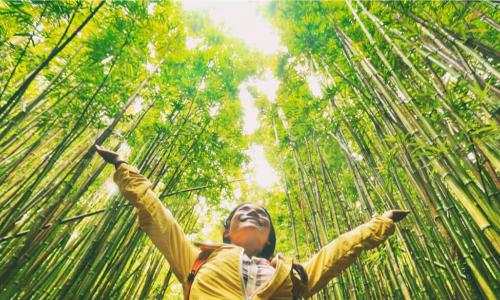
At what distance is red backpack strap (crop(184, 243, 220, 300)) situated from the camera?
1.40 m

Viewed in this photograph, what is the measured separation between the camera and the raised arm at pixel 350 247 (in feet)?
5.00

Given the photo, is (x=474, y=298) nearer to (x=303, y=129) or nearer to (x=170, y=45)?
(x=303, y=129)

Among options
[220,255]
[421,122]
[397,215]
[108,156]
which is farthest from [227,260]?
[421,122]

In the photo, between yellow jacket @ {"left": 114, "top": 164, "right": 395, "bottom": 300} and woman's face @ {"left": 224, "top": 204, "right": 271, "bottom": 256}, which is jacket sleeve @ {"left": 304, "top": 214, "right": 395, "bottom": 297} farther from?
woman's face @ {"left": 224, "top": 204, "right": 271, "bottom": 256}

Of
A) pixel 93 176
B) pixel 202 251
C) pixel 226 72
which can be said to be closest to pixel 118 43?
pixel 93 176

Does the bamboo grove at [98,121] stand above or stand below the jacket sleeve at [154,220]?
above

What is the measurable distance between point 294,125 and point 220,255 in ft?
6.78

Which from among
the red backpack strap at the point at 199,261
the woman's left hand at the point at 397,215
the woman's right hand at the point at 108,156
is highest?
the woman's right hand at the point at 108,156

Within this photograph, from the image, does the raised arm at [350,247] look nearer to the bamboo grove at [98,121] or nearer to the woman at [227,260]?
the woman at [227,260]

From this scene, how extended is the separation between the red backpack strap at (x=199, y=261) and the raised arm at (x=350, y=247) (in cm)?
62

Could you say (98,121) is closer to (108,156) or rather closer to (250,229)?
(108,156)

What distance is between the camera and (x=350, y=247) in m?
1.54

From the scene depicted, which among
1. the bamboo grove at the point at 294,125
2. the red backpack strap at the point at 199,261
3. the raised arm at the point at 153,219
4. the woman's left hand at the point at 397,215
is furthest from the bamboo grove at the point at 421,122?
the raised arm at the point at 153,219

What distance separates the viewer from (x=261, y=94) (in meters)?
5.66
